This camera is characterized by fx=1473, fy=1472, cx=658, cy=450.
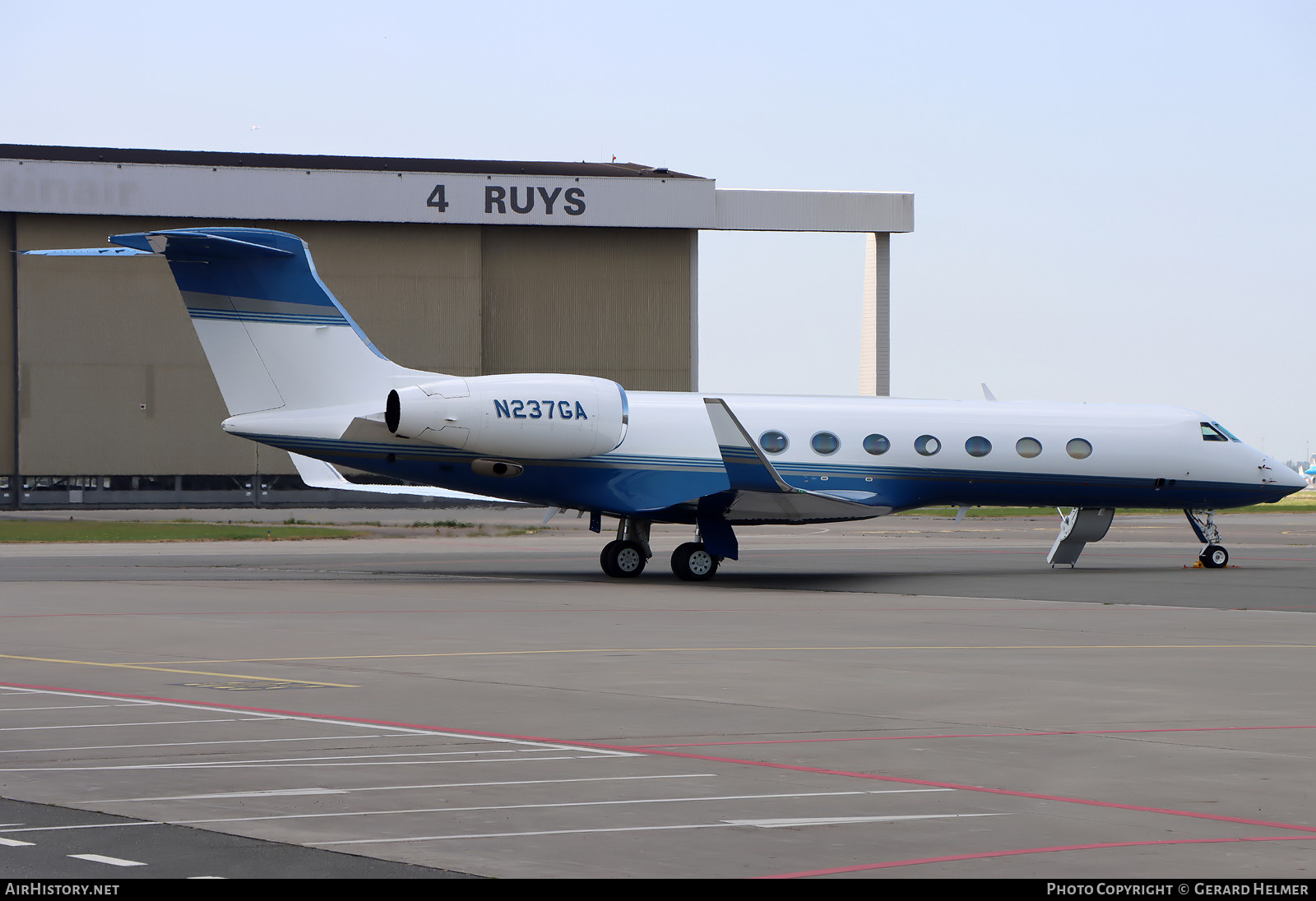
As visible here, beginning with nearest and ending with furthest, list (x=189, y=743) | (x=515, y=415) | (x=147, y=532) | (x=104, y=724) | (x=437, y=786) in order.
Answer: (x=437, y=786), (x=189, y=743), (x=104, y=724), (x=515, y=415), (x=147, y=532)

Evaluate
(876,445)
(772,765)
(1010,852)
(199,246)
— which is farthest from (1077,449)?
(1010,852)

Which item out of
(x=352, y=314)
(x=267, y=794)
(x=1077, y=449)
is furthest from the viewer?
(x=352, y=314)

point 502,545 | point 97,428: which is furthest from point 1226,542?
point 97,428

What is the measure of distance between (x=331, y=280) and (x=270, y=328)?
37073 mm

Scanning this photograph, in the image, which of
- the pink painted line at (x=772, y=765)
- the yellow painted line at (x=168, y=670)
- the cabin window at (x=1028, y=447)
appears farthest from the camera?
the cabin window at (x=1028, y=447)

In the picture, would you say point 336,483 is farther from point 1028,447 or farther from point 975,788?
point 975,788

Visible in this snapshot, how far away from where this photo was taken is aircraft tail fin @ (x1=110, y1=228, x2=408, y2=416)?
23531mm

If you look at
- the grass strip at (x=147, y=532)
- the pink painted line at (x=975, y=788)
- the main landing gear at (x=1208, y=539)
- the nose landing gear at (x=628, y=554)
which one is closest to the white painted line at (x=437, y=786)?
the pink painted line at (x=975, y=788)

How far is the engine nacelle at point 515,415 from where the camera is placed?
76.3 ft

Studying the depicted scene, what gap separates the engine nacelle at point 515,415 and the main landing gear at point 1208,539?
1191cm

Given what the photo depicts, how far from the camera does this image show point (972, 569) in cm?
2802

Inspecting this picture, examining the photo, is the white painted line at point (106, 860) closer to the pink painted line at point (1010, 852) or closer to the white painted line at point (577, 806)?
the white painted line at point (577, 806)

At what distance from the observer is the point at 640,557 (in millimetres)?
25672
